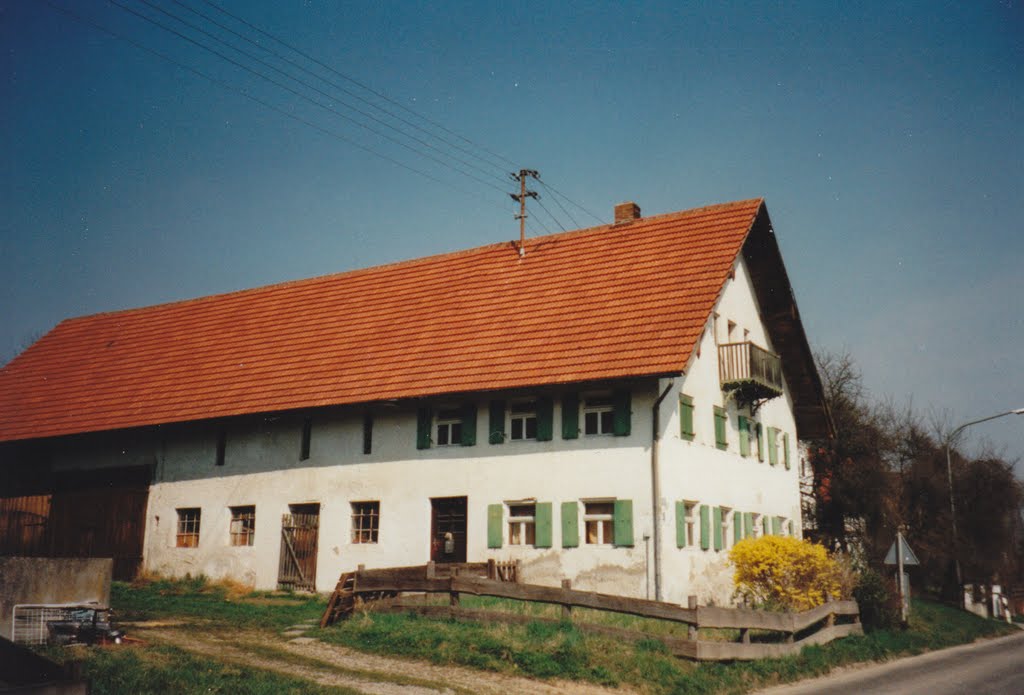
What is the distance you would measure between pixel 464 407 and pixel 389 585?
7.58 meters

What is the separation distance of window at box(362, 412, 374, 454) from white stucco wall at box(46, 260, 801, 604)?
160 mm

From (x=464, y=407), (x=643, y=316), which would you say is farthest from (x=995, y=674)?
(x=464, y=407)

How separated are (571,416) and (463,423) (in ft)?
9.87

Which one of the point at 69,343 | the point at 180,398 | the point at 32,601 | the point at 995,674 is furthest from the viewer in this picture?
the point at 69,343


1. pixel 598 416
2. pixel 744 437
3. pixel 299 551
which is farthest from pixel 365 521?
pixel 744 437

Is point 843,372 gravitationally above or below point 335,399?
above

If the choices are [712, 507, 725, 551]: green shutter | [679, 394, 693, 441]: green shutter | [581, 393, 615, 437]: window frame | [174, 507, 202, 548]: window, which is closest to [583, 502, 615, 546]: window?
[581, 393, 615, 437]: window frame

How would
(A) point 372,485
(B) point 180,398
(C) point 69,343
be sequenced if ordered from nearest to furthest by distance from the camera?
(A) point 372,485 < (B) point 180,398 < (C) point 69,343

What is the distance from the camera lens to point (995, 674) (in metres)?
16.1

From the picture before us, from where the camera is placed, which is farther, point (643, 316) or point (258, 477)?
point (258, 477)

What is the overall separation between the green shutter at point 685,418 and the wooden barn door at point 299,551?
9987 mm

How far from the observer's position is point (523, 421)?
22859mm

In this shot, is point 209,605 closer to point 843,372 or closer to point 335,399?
point 335,399

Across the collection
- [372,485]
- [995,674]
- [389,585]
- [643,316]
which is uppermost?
[643,316]
